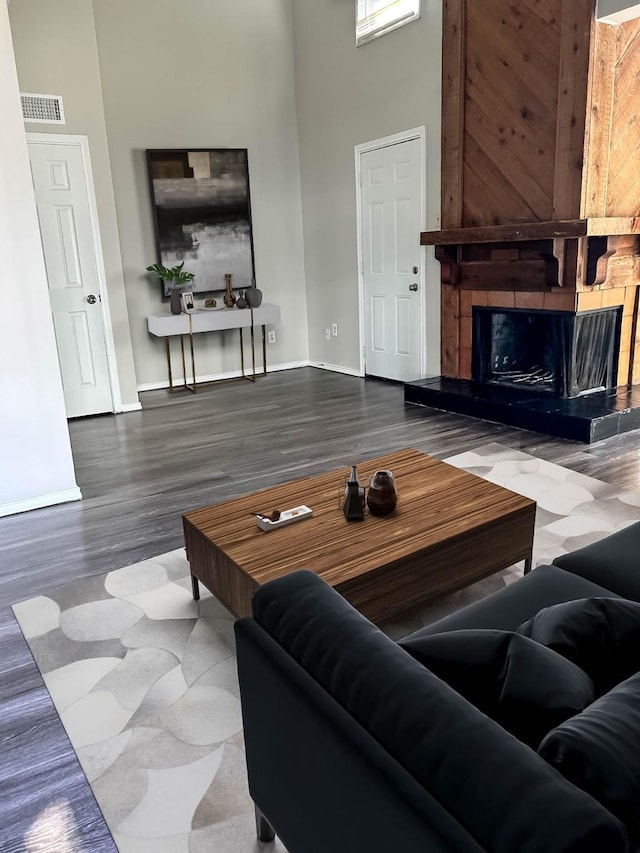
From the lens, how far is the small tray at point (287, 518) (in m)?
2.19

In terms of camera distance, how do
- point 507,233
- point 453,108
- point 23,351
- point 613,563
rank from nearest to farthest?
point 613,563 < point 23,351 < point 507,233 < point 453,108

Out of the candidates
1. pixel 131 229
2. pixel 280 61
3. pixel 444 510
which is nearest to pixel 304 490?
pixel 444 510

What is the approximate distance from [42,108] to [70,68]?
14.6 inches

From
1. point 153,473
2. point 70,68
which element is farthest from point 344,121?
point 153,473

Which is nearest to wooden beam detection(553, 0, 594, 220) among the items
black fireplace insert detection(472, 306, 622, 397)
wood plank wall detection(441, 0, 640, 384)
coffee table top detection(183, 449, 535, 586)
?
wood plank wall detection(441, 0, 640, 384)

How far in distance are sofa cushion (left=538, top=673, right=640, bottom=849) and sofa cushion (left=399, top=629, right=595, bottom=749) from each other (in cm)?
7

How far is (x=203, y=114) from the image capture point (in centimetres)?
612

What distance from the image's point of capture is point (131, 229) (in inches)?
233

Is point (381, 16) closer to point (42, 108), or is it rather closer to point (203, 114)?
point (203, 114)

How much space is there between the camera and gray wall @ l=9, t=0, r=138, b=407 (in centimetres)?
471

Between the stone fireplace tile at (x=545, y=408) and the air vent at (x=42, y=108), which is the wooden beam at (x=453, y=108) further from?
the air vent at (x=42, y=108)

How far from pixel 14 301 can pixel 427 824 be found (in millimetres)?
3159

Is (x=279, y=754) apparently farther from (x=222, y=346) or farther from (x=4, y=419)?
(x=222, y=346)

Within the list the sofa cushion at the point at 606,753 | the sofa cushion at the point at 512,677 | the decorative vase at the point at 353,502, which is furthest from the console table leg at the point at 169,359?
the sofa cushion at the point at 606,753
